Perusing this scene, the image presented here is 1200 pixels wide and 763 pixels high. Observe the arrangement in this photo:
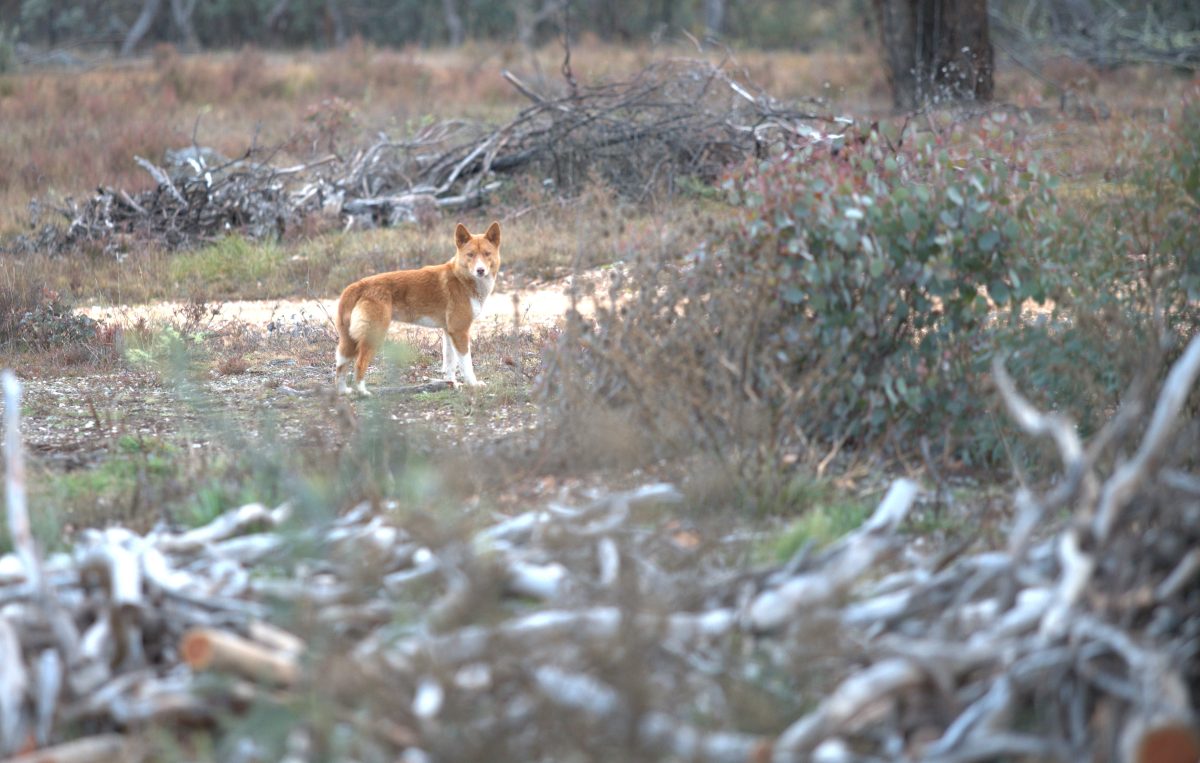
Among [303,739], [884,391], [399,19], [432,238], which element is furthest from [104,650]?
[399,19]

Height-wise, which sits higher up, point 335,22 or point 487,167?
point 335,22

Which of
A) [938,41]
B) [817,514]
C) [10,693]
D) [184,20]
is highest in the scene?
[184,20]

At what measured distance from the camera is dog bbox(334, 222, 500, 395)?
24.4 ft

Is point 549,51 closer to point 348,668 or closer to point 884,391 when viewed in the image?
point 884,391

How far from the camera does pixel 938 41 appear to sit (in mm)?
15898

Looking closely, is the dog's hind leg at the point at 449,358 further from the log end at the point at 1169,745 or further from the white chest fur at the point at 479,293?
the log end at the point at 1169,745

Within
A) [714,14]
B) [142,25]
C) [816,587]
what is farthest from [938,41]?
[142,25]

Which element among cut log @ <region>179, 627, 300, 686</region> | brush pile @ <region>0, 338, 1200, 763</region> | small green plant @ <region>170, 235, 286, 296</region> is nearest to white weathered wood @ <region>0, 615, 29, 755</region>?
brush pile @ <region>0, 338, 1200, 763</region>

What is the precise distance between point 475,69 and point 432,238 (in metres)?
11.9

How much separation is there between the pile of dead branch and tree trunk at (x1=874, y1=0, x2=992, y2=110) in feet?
9.55

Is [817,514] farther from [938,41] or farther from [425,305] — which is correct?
[938,41]

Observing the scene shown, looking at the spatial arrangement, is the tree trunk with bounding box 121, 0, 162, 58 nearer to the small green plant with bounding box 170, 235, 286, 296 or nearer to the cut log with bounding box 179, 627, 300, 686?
the small green plant with bounding box 170, 235, 286, 296

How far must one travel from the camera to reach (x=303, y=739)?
2961 mm

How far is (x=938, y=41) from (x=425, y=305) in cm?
1050
